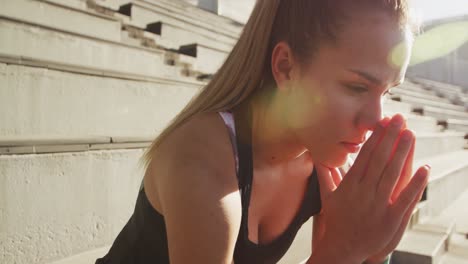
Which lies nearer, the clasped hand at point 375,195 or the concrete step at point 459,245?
the clasped hand at point 375,195

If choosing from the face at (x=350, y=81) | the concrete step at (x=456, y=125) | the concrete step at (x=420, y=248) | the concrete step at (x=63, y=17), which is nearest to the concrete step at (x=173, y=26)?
the concrete step at (x=63, y=17)

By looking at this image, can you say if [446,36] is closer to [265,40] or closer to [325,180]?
[325,180]

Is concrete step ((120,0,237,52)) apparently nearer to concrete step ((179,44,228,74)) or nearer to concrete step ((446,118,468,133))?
concrete step ((179,44,228,74))

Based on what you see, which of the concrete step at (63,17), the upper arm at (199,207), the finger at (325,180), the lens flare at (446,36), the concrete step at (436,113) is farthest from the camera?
the lens flare at (446,36)

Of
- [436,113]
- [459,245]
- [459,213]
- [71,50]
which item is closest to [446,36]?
[436,113]

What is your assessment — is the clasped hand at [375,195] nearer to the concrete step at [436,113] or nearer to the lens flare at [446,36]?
the concrete step at [436,113]

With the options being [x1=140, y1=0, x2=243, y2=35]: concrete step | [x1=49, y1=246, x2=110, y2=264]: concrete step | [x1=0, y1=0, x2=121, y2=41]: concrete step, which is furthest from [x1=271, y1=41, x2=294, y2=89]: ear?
[x1=140, y1=0, x2=243, y2=35]: concrete step

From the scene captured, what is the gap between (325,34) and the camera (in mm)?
863

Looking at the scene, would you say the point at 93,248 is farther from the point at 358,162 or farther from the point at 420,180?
the point at 420,180

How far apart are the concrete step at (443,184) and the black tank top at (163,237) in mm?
2126

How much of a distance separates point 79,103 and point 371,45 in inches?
53.9

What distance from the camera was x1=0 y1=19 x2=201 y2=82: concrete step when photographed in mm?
1895

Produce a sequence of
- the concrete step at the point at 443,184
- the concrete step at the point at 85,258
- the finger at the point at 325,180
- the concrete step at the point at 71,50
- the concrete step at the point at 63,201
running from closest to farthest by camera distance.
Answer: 1. the finger at the point at 325,180
2. the concrete step at the point at 63,201
3. the concrete step at the point at 85,258
4. the concrete step at the point at 71,50
5. the concrete step at the point at 443,184

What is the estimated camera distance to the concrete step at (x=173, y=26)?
13.7 ft
